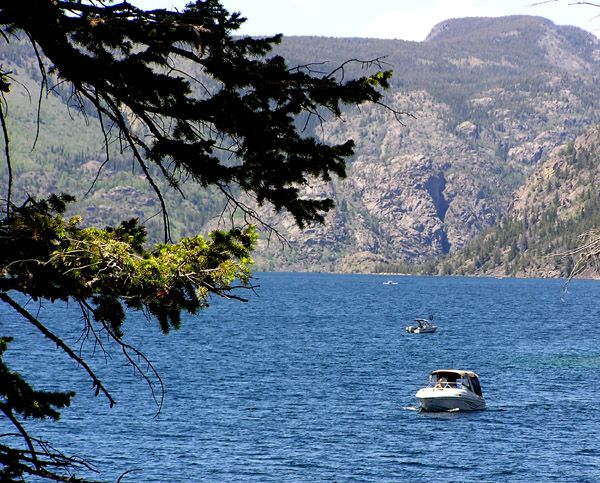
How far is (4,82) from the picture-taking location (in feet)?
35.5

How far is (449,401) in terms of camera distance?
78.4 meters

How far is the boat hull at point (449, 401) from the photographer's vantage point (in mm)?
78188

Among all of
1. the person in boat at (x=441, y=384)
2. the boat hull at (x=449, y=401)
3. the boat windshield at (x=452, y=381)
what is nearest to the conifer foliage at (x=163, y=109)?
the boat hull at (x=449, y=401)

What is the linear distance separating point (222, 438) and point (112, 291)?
5239 centimetres

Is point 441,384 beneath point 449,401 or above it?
above

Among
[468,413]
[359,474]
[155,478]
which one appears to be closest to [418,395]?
[468,413]

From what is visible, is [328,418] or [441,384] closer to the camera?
[328,418]

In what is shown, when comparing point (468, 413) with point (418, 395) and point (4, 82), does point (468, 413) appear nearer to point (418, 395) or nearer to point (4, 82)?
point (418, 395)

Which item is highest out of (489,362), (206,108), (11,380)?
(206,108)

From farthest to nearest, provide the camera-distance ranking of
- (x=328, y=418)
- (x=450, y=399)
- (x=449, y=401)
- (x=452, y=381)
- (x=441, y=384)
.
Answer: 1. (x=452, y=381)
2. (x=441, y=384)
3. (x=449, y=401)
4. (x=450, y=399)
5. (x=328, y=418)

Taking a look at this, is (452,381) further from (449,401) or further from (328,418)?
(328,418)

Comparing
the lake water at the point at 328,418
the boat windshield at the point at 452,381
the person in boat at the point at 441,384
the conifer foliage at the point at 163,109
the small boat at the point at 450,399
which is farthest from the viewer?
the boat windshield at the point at 452,381

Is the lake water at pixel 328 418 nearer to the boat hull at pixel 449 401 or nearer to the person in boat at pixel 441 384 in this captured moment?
the boat hull at pixel 449 401

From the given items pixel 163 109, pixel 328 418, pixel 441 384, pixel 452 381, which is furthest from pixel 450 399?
pixel 163 109
